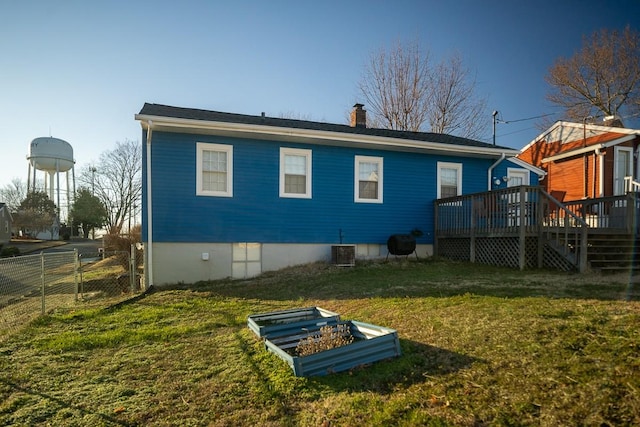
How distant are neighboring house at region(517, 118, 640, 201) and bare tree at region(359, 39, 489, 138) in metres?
5.30

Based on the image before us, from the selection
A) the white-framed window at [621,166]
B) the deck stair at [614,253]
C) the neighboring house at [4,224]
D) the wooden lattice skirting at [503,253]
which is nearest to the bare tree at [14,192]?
the neighboring house at [4,224]

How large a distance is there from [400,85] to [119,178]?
29.1m

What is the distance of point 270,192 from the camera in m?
9.95

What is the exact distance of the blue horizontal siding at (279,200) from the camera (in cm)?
916

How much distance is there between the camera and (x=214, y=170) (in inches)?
376

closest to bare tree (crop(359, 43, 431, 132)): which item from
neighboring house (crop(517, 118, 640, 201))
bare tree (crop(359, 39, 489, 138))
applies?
bare tree (crop(359, 39, 489, 138))

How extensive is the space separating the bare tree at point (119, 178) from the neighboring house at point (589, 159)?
34.4 metres

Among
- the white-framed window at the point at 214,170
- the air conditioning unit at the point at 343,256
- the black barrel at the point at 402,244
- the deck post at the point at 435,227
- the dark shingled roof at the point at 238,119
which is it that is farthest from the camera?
the deck post at the point at 435,227

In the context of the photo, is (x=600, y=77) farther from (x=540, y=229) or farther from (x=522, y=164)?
(x=540, y=229)

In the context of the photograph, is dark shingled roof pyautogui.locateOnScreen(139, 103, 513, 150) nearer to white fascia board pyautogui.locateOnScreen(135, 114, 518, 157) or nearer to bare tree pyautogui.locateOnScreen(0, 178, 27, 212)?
white fascia board pyautogui.locateOnScreen(135, 114, 518, 157)

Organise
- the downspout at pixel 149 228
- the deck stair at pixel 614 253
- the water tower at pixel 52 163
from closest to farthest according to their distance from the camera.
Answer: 1. the deck stair at pixel 614 253
2. the downspout at pixel 149 228
3. the water tower at pixel 52 163

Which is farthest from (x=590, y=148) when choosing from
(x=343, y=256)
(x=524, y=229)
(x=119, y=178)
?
(x=119, y=178)

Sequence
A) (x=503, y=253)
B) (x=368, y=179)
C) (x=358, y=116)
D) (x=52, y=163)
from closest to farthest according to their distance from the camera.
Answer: (x=503, y=253), (x=368, y=179), (x=358, y=116), (x=52, y=163)

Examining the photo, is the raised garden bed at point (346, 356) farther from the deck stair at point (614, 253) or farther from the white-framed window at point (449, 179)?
the white-framed window at point (449, 179)
